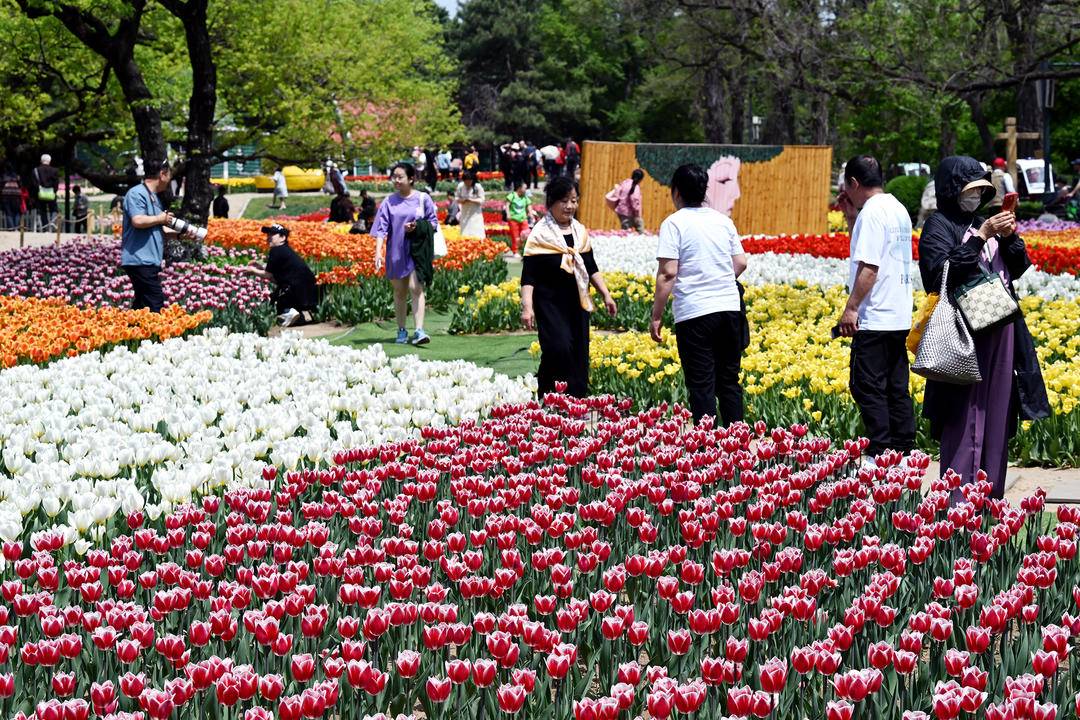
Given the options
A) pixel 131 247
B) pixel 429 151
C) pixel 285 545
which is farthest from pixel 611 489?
pixel 429 151

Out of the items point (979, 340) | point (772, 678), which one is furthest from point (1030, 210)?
point (772, 678)

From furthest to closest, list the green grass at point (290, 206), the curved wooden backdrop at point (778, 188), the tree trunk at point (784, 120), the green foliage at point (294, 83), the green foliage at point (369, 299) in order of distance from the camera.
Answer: the green grass at point (290, 206) → the tree trunk at point (784, 120) → the curved wooden backdrop at point (778, 188) → the green foliage at point (294, 83) → the green foliage at point (369, 299)

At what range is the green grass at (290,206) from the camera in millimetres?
39281

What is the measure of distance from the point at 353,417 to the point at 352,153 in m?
14.1

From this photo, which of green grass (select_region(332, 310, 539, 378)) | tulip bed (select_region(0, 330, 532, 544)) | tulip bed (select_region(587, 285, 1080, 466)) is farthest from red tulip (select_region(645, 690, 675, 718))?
green grass (select_region(332, 310, 539, 378))

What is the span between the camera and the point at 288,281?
1457 centimetres

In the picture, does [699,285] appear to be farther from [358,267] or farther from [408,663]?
[358,267]

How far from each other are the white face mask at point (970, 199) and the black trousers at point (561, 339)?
9.89ft

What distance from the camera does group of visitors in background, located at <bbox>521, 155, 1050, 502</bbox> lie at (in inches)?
240

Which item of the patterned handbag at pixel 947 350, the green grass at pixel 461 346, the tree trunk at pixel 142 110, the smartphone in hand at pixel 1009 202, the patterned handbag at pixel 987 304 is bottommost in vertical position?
the green grass at pixel 461 346

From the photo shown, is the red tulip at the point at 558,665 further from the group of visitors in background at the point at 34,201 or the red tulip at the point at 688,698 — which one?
the group of visitors in background at the point at 34,201

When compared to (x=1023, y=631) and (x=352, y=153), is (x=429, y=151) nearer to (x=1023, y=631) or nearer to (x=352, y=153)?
(x=352, y=153)

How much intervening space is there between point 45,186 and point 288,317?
18.0 metres

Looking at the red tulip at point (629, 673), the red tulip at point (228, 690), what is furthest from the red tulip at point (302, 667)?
the red tulip at point (629, 673)
